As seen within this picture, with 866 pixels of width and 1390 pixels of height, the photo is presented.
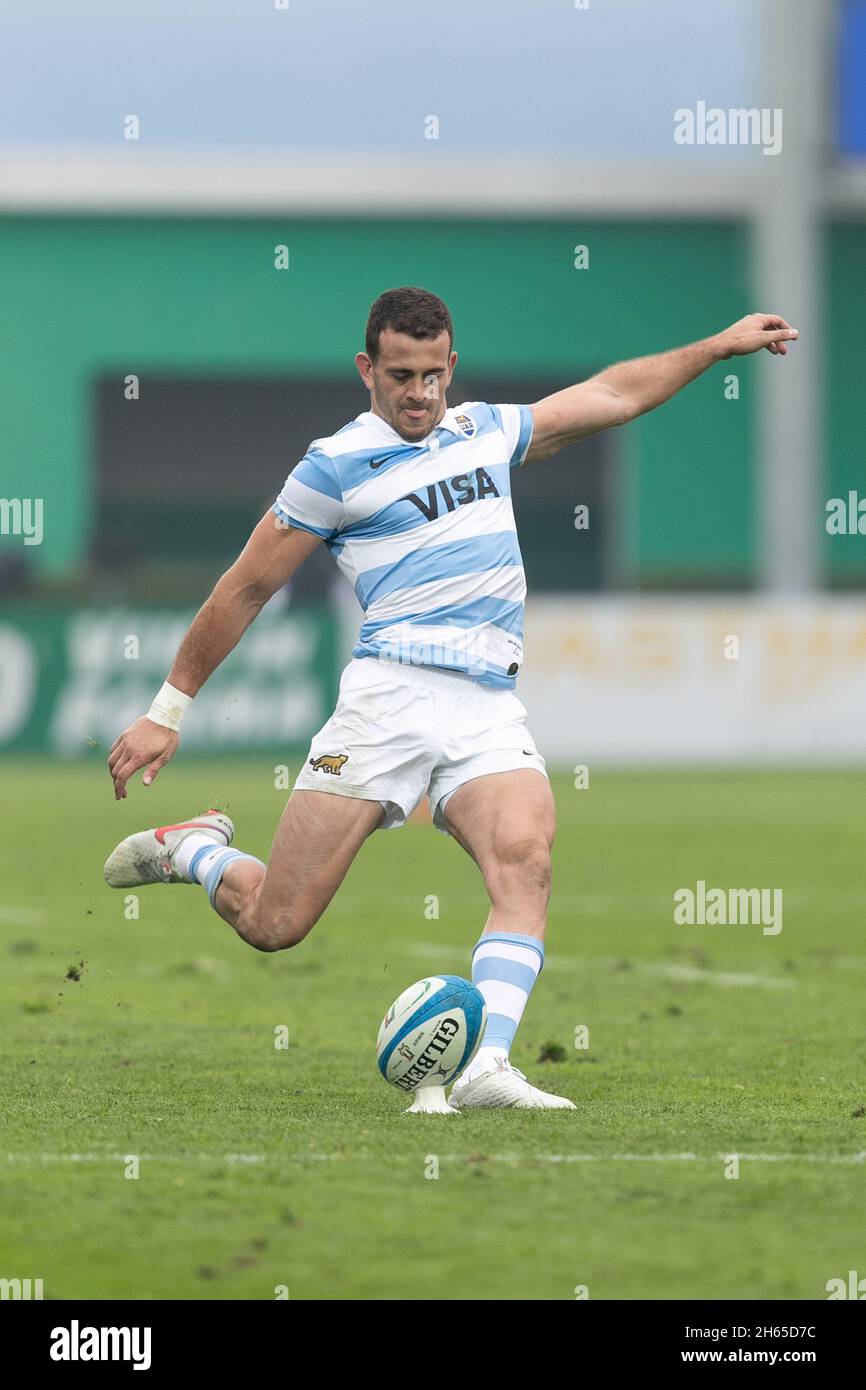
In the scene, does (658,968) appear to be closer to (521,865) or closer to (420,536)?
(521,865)

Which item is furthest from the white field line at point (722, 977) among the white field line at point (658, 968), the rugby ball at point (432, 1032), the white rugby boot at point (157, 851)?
the rugby ball at point (432, 1032)

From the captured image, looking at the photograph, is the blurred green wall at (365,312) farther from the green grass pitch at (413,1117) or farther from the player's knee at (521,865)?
the player's knee at (521,865)

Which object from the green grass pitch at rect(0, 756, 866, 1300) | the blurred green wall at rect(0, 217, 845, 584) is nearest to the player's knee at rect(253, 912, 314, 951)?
the green grass pitch at rect(0, 756, 866, 1300)

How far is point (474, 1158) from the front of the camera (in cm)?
609

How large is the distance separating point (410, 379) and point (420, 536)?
481 millimetres

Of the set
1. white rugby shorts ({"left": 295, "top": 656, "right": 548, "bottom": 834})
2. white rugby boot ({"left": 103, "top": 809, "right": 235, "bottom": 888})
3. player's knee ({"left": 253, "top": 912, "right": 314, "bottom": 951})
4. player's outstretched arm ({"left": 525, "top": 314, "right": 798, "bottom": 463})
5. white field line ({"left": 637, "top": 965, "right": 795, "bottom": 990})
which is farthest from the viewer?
white field line ({"left": 637, "top": 965, "right": 795, "bottom": 990})

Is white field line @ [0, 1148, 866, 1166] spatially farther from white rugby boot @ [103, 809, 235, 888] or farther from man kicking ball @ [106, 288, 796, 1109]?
white rugby boot @ [103, 809, 235, 888]

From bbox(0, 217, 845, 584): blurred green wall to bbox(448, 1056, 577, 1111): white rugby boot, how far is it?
33.5 metres

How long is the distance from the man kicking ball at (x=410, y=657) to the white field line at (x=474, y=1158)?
1.00m

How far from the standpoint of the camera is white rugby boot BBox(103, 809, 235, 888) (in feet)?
27.0

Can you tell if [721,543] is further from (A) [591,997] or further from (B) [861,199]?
(A) [591,997]

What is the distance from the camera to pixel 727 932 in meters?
12.6
